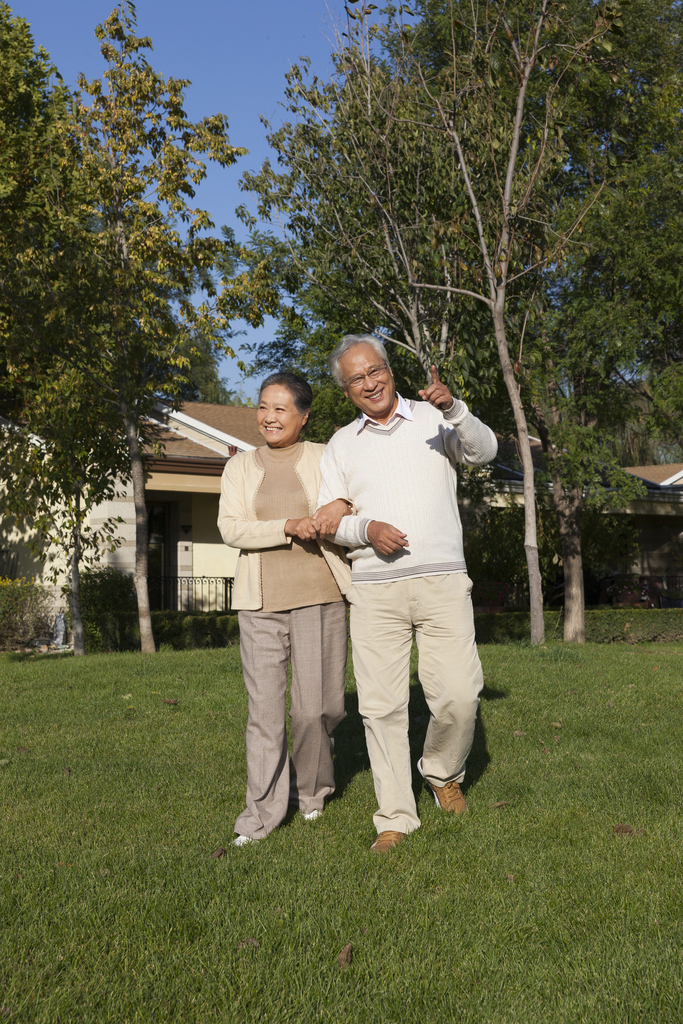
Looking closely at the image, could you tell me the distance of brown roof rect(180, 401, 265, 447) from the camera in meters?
20.7

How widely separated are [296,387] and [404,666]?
1508 mm

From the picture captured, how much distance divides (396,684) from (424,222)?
9.62m

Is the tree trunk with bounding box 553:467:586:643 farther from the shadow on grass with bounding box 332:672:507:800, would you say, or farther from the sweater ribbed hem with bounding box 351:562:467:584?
the sweater ribbed hem with bounding box 351:562:467:584

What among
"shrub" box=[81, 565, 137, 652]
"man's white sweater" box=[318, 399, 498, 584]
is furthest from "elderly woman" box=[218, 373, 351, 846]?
"shrub" box=[81, 565, 137, 652]

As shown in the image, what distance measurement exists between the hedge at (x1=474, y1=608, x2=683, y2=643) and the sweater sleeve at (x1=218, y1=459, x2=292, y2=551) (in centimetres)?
1214

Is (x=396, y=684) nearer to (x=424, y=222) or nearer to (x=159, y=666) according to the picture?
(x=159, y=666)

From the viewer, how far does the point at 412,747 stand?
18.7 feet

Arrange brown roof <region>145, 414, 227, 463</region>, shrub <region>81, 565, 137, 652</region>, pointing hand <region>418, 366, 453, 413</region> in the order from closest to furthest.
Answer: pointing hand <region>418, 366, 453, 413</region>
shrub <region>81, 565, 137, 652</region>
brown roof <region>145, 414, 227, 463</region>

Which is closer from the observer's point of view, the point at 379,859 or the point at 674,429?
the point at 379,859

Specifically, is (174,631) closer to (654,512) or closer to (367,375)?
(367,375)

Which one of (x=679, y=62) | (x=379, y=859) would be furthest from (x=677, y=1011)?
(x=679, y=62)

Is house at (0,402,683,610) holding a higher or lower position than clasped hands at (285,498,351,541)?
higher

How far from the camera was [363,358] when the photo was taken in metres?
4.13

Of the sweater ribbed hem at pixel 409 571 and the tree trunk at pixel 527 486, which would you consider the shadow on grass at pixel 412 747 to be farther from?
the tree trunk at pixel 527 486
